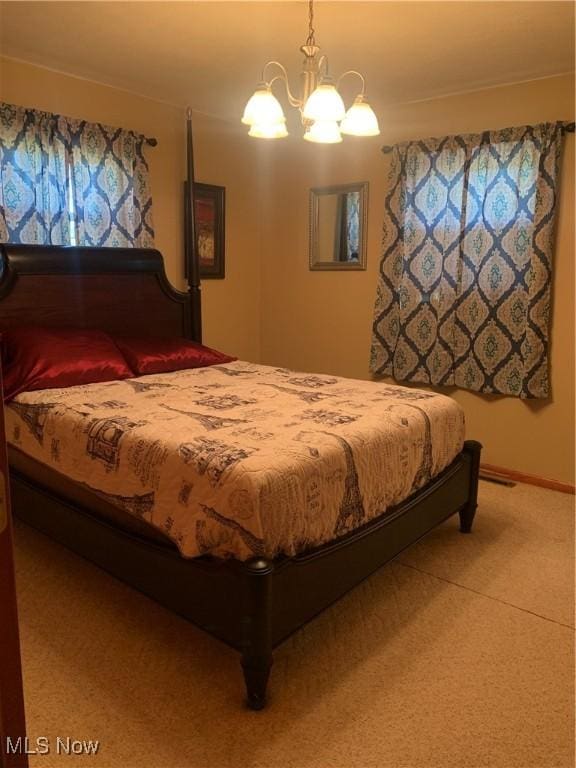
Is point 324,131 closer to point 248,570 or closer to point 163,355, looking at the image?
point 163,355

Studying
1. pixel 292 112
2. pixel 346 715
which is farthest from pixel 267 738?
pixel 292 112

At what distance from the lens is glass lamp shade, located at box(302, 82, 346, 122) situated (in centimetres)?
222

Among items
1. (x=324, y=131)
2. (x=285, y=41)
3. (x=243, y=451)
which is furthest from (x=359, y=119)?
(x=243, y=451)

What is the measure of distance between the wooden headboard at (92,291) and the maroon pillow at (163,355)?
0.27 metres

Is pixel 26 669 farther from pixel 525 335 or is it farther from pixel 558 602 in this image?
pixel 525 335

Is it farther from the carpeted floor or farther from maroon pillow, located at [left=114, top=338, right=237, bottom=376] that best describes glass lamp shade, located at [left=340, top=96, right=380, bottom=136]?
the carpeted floor

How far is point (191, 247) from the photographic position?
401 cm

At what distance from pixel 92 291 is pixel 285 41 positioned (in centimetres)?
180

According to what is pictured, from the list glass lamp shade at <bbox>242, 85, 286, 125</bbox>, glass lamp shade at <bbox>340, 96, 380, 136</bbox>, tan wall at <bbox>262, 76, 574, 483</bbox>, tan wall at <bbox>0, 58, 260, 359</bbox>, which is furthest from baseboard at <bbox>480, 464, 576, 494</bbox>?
glass lamp shade at <bbox>242, 85, 286, 125</bbox>

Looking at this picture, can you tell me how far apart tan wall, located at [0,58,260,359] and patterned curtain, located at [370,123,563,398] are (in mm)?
1225

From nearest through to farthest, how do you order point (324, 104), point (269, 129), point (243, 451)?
point (243, 451)
point (324, 104)
point (269, 129)

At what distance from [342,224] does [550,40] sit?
1800 mm

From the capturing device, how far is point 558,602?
2.41 metres

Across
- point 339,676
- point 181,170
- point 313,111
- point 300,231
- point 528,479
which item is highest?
point 181,170
